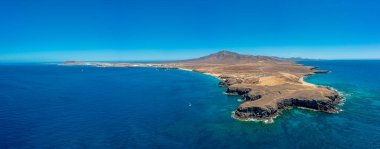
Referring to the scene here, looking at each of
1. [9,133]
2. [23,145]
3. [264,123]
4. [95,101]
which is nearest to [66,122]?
[9,133]

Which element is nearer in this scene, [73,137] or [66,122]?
[73,137]

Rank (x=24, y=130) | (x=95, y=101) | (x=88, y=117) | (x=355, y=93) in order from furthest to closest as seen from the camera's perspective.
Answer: (x=355, y=93), (x=95, y=101), (x=88, y=117), (x=24, y=130)

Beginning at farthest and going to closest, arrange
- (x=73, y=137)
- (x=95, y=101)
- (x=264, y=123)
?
(x=95, y=101) → (x=264, y=123) → (x=73, y=137)

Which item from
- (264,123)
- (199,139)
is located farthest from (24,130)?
(264,123)

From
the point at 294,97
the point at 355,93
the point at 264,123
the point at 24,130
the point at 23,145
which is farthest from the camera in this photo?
the point at 355,93

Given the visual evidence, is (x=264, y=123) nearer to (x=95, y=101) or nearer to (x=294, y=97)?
(x=294, y=97)

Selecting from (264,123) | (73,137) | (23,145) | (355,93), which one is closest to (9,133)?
(23,145)

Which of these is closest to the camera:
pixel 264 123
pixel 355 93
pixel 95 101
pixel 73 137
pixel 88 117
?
pixel 73 137

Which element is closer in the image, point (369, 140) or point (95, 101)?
point (369, 140)

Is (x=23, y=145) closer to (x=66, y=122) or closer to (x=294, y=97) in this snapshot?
(x=66, y=122)
